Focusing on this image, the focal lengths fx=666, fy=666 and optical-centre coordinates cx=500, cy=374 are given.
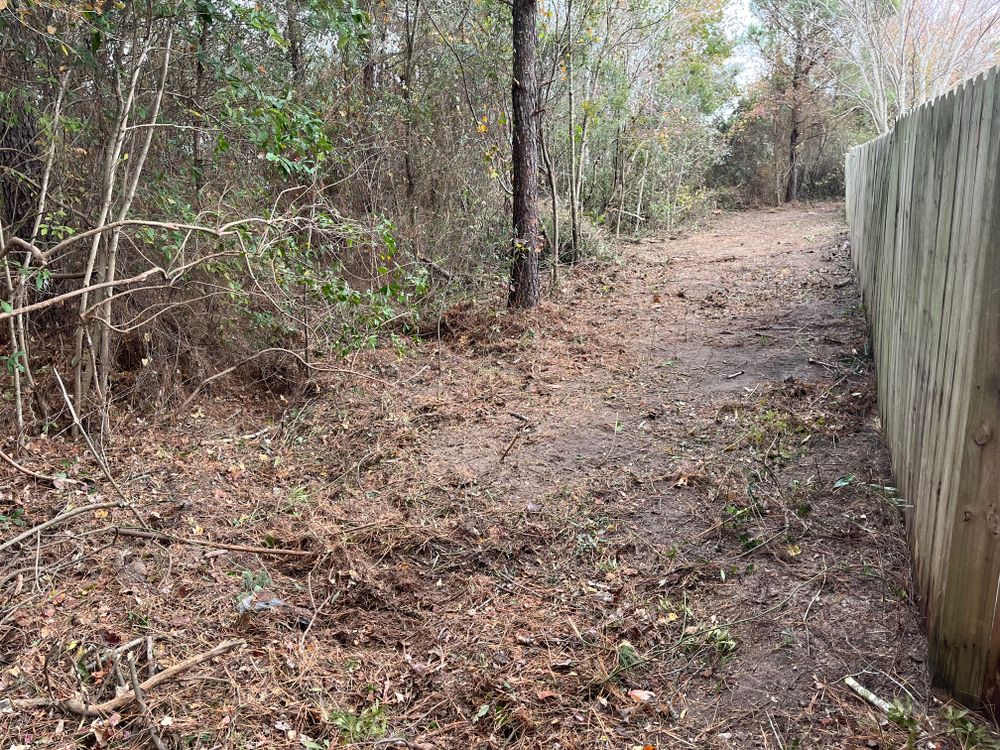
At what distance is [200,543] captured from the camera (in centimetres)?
334

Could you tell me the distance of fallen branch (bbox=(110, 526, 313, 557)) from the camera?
338 centimetres

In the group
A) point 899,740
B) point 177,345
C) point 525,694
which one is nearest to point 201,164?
point 177,345

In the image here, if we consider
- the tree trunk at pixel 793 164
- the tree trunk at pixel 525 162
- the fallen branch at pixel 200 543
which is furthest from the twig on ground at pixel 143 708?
the tree trunk at pixel 793 164

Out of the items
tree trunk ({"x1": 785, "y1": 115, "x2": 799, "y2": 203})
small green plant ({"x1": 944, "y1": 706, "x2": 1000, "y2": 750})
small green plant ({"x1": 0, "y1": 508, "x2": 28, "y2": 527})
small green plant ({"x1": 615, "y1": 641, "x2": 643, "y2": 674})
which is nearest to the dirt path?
small green plant ({"x1": 615, "y1": 641, "x2": 643, "y2": 674})

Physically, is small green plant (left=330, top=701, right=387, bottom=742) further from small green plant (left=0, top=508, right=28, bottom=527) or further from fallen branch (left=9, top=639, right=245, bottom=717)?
small green plant (left=0, top=508, right=28, bottom=527)

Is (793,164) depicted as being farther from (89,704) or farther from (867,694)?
(89,704)

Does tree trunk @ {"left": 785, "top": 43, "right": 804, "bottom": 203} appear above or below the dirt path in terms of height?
above

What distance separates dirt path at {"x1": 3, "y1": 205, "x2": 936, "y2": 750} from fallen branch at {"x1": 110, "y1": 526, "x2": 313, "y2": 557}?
68mm

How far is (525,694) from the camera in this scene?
104 inches

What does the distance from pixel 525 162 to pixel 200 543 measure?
5731 mm

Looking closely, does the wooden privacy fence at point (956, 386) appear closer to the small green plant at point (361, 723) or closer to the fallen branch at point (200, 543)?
the small green plant at point (361, 723)

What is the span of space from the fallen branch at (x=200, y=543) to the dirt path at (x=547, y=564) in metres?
0.07

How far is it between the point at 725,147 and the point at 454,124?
13.7m

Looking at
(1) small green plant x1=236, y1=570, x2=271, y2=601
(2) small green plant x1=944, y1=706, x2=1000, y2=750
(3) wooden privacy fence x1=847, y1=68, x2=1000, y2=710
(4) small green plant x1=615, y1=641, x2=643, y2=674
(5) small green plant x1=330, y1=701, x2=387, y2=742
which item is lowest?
(5) small green plant x1=330, y1=701, x2=387, y2=742
